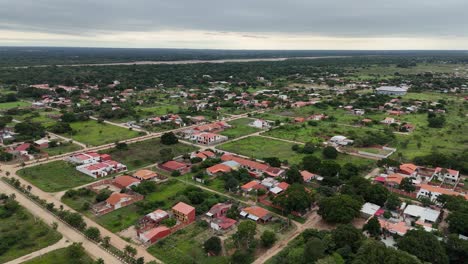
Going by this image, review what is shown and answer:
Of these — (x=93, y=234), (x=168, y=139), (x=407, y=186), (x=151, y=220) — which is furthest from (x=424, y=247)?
(x=168, y=139)

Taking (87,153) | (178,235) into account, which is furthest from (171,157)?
(178,235)

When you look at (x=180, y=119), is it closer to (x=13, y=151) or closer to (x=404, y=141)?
(x=13, y=151)

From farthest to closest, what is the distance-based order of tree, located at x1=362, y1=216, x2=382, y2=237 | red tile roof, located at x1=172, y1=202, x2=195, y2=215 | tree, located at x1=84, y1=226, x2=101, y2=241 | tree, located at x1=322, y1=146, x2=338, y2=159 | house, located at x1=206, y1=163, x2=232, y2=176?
tree, located at x1=322, y1=146, x2=338, y2=159 < house, located at x1=206, y1=163, x2=232, y2=176 < red tile roof, located at x1=172, y1=202, x2=195, y2=215 < tree, located at x1=362, y1=216, x2=382, y2=237 < tree, located at x1=84, y1=226, x2=101, y2=241

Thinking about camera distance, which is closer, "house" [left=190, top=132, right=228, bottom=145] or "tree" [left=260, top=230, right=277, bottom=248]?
"tree" [left=260, top=230, right=277, bottom=248]

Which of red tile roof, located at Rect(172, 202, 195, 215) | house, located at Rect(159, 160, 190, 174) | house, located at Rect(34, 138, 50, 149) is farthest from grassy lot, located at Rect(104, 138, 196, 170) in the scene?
red tile roof, located at Rect(172, 202, 195, 215)

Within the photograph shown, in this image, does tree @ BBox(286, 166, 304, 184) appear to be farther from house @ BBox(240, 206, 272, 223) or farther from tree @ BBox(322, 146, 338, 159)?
tree @ BBox(322, 146, 338, 159)

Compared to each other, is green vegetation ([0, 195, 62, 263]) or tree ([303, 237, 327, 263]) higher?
tree ([303, 237, 327, 263])

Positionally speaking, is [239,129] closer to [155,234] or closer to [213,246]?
[155,234]
